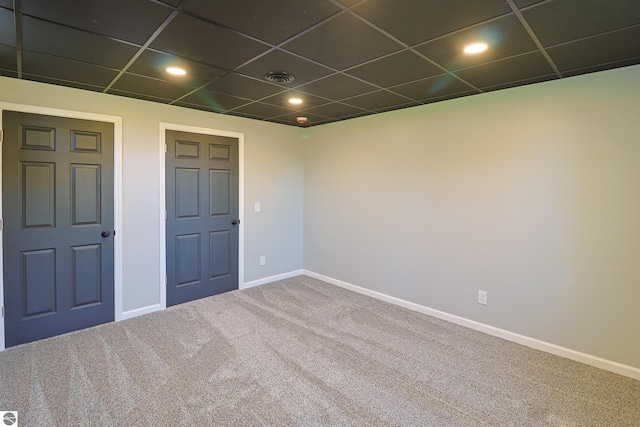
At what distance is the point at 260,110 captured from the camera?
3.84 meters

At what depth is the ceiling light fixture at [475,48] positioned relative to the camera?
6.72ft

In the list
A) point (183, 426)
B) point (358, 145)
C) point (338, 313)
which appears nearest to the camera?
point (183, 426)

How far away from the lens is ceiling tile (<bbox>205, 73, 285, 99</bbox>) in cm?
272

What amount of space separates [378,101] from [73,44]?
102 inches

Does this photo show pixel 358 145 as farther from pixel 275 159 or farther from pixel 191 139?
pixel 191 139

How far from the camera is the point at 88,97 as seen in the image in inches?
121

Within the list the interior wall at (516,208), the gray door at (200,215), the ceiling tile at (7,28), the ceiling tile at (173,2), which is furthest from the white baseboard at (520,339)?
the ceiling tile at (7,28)

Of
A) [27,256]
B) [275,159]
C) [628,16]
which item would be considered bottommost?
[27,256]

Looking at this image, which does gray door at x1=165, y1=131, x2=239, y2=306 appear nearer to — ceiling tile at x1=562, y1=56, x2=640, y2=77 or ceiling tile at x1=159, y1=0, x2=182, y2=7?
ceiling tile at x1=159, y1=0, x2=182, y2=7

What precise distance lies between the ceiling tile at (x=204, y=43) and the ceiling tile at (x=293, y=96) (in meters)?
0.84

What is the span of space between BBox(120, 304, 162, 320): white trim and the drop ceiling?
7.41 feet

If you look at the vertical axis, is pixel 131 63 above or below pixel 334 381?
above

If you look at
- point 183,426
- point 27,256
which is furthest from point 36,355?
point 183,426

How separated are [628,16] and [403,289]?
2934mm
